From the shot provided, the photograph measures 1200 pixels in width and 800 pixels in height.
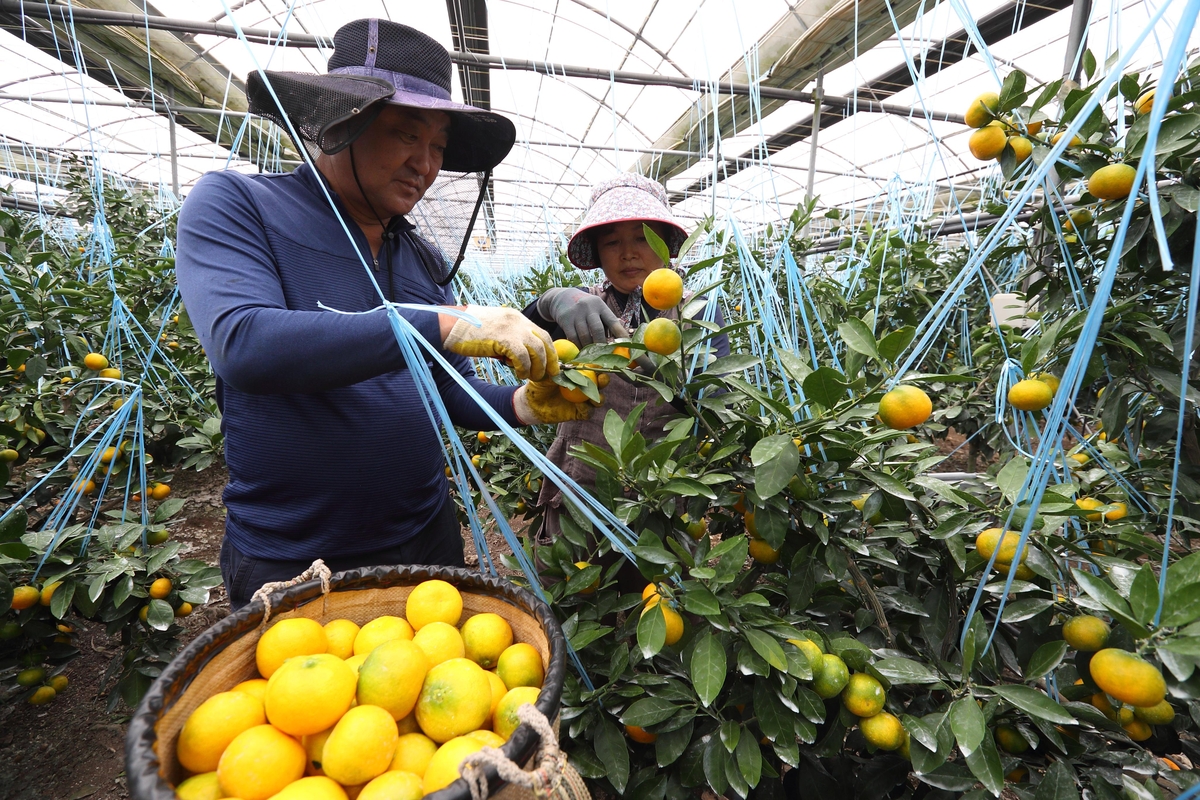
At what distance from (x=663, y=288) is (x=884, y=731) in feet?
2.11

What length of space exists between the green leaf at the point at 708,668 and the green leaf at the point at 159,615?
46.9 inches

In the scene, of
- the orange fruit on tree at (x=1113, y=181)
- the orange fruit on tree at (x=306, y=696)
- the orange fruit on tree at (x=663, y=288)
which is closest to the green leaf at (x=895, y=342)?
the orange fruit on tree at (x=663, y=288)

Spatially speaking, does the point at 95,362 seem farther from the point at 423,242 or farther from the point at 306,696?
the point at 306,696

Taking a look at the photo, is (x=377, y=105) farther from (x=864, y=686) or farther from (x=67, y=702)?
(x=67, y=702)

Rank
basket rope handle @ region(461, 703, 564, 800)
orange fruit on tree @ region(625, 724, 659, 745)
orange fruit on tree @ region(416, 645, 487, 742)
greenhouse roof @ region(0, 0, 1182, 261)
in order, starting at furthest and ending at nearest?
1. greenhouse roof @ region(0, 0, 1182, 261)
2. orange fruit on tree @ region(625, 724, 659, 745)
3. orange fruit on tree @ region(416, 645, 487, 742)
4. basket rope handle @ region(461, 703, 564, 800)

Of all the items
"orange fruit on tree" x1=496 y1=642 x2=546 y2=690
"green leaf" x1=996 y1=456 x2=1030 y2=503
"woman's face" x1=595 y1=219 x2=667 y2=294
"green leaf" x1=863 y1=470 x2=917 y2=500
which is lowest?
"orange fruit on tree" x1=496 y1=642 x2=546 y2=690

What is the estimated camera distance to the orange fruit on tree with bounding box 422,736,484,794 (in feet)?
1.49

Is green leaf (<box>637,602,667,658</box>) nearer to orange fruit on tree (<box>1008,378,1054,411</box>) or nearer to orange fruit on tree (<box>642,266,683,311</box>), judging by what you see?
orange fruit on tree (<box>642,266,683,311</box>)

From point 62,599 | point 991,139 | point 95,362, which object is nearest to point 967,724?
point 991,139

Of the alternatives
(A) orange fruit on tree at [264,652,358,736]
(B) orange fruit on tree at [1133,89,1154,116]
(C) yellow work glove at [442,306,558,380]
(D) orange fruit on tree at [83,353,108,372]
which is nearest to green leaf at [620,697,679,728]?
(A) orange fruit on tree at [264,652,358,736]

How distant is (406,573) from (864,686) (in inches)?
24.0

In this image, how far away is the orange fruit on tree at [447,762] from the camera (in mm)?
453

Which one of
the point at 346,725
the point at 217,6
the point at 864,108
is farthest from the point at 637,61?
the point at 346,725

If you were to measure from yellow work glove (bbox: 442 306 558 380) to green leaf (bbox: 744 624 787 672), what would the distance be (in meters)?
0.45
